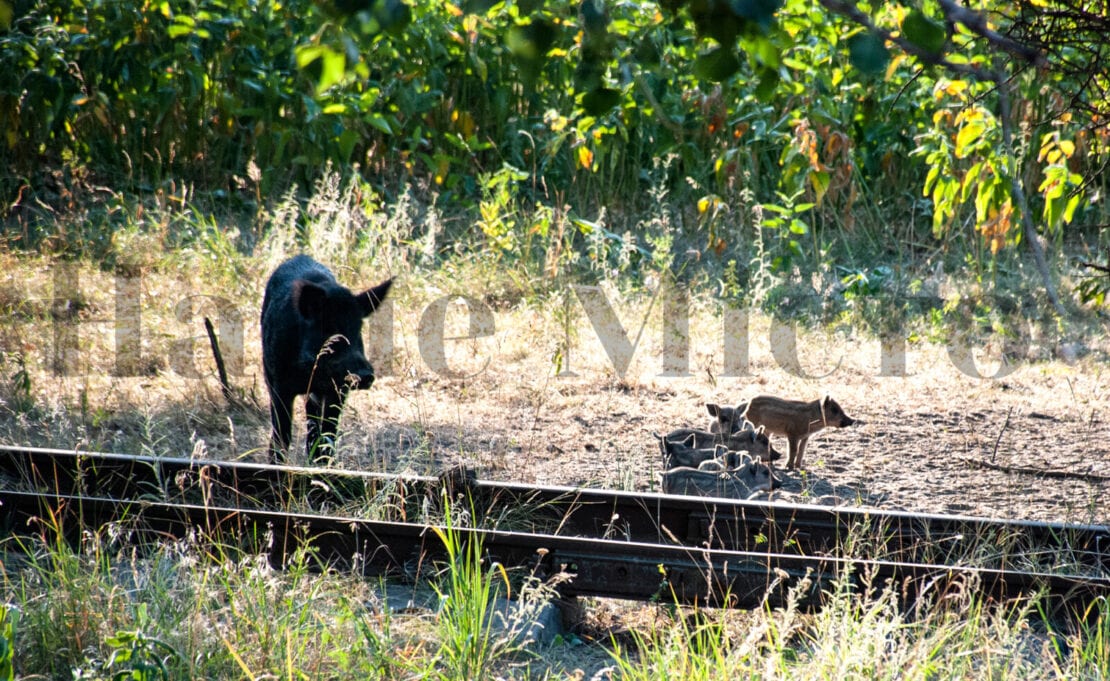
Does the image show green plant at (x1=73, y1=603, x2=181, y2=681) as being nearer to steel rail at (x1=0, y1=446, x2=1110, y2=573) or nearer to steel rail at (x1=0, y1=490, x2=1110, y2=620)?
steel rail at (x1=0, y1=490, x2=1110, y2=620)

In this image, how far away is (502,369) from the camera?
734 cm

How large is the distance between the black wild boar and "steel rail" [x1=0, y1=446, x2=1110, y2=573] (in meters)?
0.41

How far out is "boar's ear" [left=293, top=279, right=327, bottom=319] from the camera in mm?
5121

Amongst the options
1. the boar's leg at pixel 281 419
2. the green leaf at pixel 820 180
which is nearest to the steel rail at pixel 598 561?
the boar's leg at pixel 281 419

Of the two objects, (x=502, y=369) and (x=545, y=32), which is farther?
(x=502, y=369)

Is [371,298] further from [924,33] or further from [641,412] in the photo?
[924,33]

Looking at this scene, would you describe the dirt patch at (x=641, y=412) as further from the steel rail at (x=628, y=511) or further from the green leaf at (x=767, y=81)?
the green leaf at (x=767, y=81)

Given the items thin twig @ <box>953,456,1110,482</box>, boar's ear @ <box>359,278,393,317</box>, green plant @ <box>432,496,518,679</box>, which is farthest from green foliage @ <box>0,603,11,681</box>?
thin twig @ <box>953,456,1110,482</box>

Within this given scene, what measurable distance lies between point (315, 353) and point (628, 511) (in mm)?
1665

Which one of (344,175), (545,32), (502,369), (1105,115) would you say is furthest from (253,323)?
(545,32)

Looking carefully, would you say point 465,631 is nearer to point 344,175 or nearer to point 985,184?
point 985,184

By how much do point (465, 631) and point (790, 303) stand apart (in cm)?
603

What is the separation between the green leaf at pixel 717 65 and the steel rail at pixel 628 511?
2.11m

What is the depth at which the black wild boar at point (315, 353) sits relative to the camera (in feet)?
16.8
